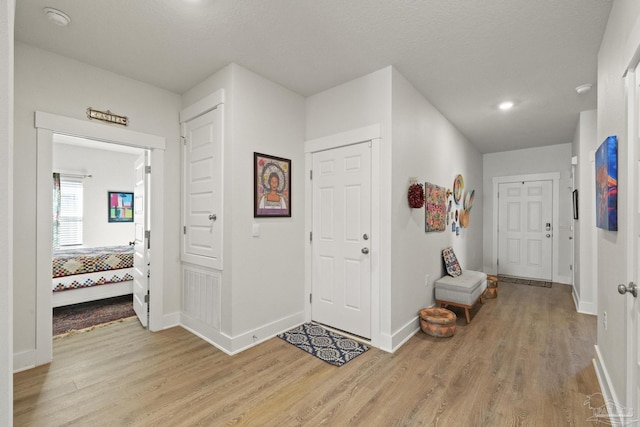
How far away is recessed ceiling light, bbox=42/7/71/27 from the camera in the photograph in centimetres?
200

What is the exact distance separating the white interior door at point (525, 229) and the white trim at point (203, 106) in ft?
18.8

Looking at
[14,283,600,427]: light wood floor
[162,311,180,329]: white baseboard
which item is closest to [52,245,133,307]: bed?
[14,283,600,427]: light wood floor

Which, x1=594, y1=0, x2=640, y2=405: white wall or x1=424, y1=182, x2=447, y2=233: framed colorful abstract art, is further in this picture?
x1=424, y1=182, x2=447, y2=233: framed colorful abstract art

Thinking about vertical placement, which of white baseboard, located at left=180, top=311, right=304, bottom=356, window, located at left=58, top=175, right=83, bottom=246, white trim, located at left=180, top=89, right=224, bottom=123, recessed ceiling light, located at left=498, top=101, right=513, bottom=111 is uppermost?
recessed ceiling light, located at left=498, top=101, right=513, bottom=111

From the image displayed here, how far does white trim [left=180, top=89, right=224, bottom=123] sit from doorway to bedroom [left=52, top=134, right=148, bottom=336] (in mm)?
621

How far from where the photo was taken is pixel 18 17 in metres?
2.05

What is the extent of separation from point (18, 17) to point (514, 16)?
136 inches

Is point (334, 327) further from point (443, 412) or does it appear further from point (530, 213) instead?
point (530, 213)

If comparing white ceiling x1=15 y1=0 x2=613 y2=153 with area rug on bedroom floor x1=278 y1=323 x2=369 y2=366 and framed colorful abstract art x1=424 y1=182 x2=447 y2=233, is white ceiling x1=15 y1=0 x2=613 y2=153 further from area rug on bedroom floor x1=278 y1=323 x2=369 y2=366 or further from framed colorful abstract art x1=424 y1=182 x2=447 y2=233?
area rug on bedroom floor x1=278 y1=323 x2=369 y2=366

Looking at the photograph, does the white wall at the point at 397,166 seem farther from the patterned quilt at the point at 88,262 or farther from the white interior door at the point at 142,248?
the patterned quilt at the point at 88,262

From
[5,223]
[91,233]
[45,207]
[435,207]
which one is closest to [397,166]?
[435,207]

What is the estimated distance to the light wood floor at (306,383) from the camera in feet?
5.90

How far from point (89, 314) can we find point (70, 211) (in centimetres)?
310

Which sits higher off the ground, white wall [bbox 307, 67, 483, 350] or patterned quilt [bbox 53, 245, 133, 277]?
white wall [bbox 307, 67, 483, 350]
